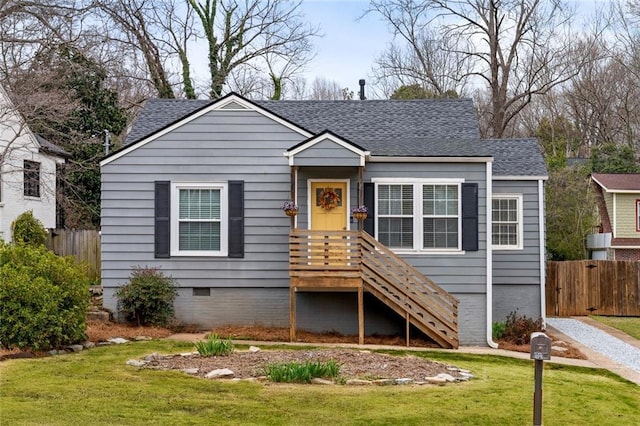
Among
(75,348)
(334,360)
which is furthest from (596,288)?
(75,348)

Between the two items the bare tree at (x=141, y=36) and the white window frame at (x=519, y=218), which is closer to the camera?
the white window frame at (x=519, y=218)

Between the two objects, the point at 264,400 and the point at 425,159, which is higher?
the point at 425,159

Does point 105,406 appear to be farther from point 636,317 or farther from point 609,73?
point 609,73

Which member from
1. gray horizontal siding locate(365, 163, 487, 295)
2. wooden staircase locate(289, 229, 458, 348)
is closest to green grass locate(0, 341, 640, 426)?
wooden staircase locate(289, 229, 458, 348)

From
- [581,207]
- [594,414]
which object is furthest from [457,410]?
[581,207]

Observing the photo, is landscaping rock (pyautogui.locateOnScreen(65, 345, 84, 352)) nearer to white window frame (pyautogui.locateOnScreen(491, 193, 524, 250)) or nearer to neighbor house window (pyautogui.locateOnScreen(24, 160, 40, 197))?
white window frame (pyautogui.locateOnScreen(491, 193, 524, 250))

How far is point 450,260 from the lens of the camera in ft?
54.7

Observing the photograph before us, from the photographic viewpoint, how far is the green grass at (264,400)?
8.36 m

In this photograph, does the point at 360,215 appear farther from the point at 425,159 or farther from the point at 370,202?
the point at 425,159

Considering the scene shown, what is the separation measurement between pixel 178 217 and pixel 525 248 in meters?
8.06

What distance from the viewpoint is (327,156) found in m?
15.9

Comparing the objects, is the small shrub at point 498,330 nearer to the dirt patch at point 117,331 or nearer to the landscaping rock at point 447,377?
the landscaping rock at point 447,377

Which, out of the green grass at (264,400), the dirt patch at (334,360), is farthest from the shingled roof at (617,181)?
the dirt patch at (334,360)

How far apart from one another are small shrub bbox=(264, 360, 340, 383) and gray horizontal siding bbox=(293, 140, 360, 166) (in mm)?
5820
